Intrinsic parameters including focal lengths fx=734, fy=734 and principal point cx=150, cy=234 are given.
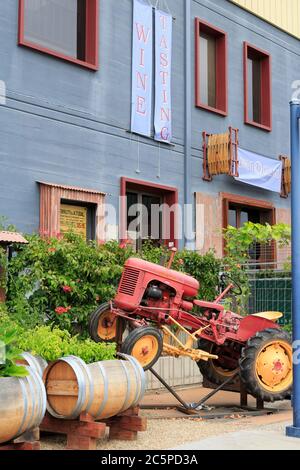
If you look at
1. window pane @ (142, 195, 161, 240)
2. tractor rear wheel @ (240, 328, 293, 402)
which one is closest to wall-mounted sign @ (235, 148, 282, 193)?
window pane @ (142, 195, 161, 240)

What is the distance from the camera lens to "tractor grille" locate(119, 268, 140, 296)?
31.6 feet

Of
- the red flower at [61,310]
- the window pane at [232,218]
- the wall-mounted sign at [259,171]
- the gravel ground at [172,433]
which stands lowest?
the gravel ground at [172,433]

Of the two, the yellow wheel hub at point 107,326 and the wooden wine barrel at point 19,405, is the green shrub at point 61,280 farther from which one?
the wooden wine barrel at point 19,405

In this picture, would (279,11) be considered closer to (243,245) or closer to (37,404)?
(243,245)

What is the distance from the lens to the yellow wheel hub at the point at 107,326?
1003 cm

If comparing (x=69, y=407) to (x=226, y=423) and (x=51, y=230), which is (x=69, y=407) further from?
(x=51, y=230)

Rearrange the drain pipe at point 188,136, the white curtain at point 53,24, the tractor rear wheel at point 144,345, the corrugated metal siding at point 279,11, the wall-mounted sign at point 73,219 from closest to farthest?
1. the tractor rear wheel at point 144,345
2. the white curtain at point 53,24
3. the wall-mounted sign at point 73,219
4. the drain pipe at point 188,136
5. the corrugated metal siding at point 279,11

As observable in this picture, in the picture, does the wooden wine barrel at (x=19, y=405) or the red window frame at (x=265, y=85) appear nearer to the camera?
the wooden wine barrel at (x=19, y=405)

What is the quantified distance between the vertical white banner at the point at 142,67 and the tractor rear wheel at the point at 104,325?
531 cm

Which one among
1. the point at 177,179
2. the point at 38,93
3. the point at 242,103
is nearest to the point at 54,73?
the point at 38,93

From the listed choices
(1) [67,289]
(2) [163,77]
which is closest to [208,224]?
(2) [163,77]

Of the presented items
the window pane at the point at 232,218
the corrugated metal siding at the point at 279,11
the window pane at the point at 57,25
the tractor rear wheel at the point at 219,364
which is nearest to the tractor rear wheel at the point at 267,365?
the tractor rear wheel at the point at 219,364

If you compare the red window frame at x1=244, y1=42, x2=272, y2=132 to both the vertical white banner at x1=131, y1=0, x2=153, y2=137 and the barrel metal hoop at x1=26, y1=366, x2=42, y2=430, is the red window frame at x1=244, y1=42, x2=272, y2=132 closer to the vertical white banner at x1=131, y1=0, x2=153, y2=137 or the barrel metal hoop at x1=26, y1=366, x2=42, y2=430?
the vertical white banner at x1=131, y1=0, x2=153, y2=137

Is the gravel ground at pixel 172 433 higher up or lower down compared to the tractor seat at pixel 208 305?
lower down
